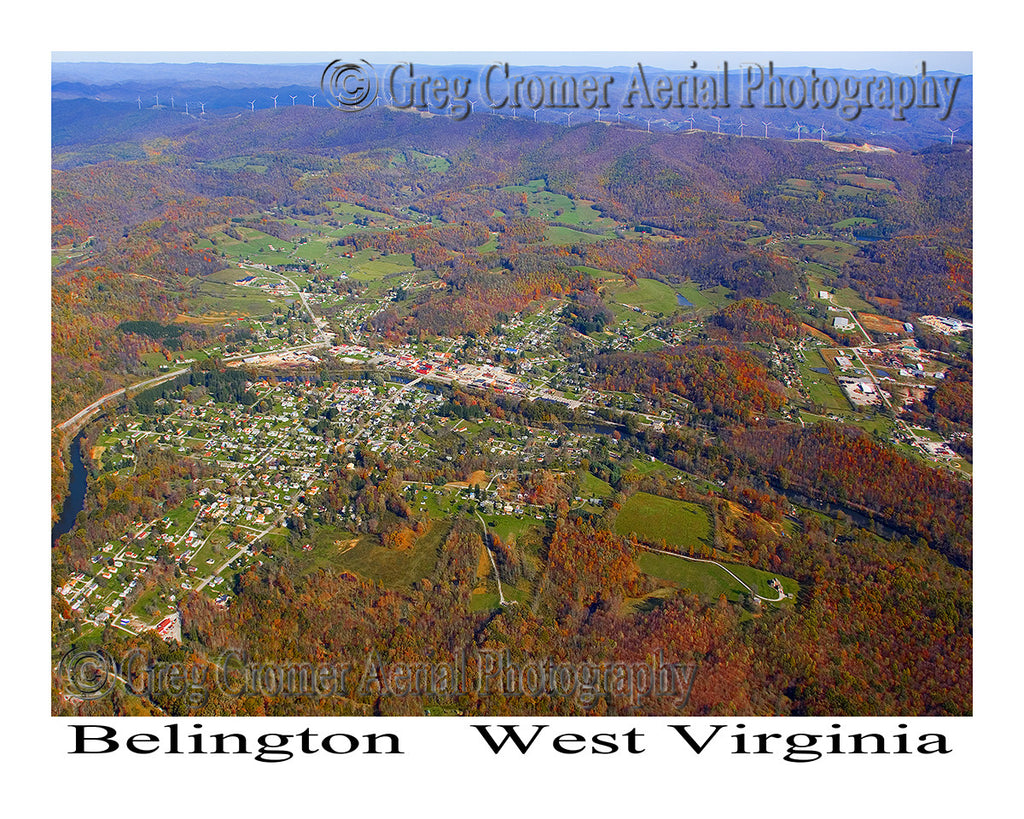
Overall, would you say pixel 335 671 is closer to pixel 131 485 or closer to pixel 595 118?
pixel 131 485

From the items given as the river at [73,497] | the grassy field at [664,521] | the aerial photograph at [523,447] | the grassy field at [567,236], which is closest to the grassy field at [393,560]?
the aerial photograph at [523,447]

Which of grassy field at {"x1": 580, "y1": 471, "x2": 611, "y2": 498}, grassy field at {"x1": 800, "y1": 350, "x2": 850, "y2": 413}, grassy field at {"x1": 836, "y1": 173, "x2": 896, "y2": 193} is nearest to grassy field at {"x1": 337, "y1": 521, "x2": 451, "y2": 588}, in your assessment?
grassy field at {"x1": 580, "y1": 471, "x2": 611, "y2": 498}

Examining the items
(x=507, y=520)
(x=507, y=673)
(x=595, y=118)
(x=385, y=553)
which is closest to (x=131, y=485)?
(x=385, y=553)

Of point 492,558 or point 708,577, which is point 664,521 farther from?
point 492,558

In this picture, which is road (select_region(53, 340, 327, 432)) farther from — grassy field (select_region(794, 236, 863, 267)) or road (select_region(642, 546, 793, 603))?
grassy field (select_region(794, 236, 863, 267))
